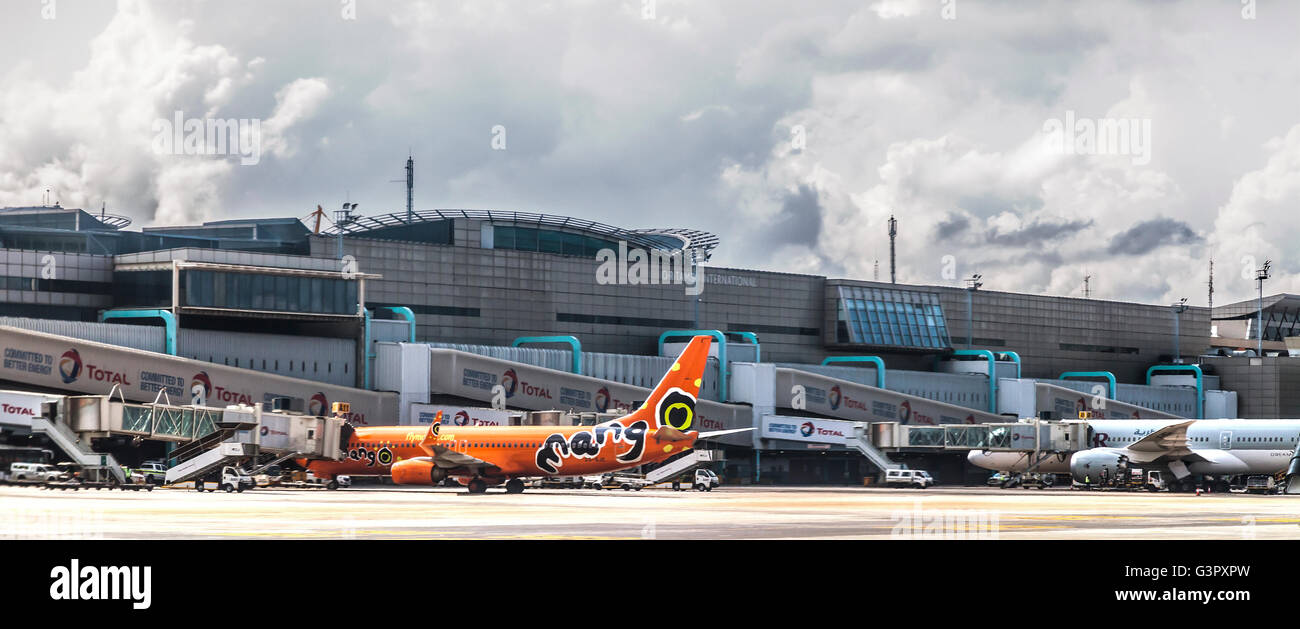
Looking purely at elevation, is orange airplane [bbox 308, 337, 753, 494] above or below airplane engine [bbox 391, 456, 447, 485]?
above

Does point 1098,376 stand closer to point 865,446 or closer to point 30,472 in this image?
point 865,446

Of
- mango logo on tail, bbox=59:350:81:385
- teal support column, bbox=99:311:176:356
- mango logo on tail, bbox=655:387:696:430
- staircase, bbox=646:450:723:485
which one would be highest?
teal support column, bbox=99:311:176:356

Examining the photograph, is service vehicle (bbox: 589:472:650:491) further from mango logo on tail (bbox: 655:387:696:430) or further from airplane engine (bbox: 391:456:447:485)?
mango logo on tail (bbox: 655:387:696:430)

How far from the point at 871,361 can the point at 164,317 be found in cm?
6442

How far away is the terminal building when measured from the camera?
87750mm

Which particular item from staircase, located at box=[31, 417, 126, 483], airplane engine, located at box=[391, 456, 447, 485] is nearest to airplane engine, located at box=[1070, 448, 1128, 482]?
airplane engine, located at box=[391, 456, 447, 485]

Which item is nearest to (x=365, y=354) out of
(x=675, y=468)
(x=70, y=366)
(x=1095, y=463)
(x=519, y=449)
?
(x=70, y=366)

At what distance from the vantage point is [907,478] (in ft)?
319

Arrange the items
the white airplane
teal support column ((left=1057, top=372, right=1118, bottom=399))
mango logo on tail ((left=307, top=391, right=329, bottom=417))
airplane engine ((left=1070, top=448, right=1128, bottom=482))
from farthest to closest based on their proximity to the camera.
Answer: teal support column ((left=1057, top=372, right=1118, bottom=399)), mango logo on tail ((left=307, top=391, right=329, bottom=417)), airplane engine ((left=1070, top=448, right=1128, bottom=482)), the white airplane

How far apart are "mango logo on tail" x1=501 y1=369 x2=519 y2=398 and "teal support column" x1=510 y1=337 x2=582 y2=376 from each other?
7751 millimetres

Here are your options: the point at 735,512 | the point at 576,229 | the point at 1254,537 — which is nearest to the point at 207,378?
the point at 576,229

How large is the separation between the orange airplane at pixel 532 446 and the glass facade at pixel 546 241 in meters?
43.4

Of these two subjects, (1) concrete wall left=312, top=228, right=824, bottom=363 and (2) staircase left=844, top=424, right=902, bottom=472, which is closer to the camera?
(2) staircase left=844, top=424, right=902, bottom=472

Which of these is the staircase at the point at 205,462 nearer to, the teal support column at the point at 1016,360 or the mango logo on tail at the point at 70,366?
the mango logo on tail at the point at 70,366
